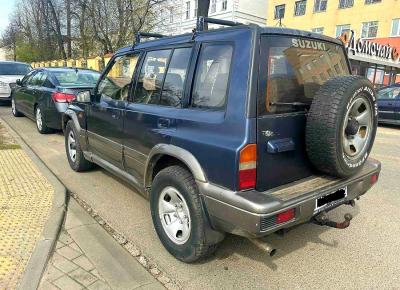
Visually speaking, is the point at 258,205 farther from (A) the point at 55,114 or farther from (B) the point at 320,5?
(B) the point at 320,5

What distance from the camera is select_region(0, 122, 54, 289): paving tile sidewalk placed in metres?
2.82

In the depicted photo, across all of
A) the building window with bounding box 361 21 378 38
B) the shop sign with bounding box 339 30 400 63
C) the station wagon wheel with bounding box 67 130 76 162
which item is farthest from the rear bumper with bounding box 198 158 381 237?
the building window with bounding box 361 21 378 38

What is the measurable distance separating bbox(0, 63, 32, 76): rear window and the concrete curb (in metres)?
10.2

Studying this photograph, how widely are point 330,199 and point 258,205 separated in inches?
32.2

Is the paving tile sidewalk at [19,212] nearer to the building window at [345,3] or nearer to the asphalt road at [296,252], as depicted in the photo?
the asphalt road at [296,252]

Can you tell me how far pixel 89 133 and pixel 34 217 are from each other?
1448mm

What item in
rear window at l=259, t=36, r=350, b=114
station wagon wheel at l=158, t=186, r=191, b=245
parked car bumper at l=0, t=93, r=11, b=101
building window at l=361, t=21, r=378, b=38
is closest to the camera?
rear window at l=259, t=36, r=350, b=114

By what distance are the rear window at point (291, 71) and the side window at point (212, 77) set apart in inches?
11.9

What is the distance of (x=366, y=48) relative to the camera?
1808 cm

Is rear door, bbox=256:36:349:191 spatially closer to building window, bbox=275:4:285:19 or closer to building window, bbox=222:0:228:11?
building window, bbox=275:4:285:19

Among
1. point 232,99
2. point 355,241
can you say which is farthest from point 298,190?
point 355,241

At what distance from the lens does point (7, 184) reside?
4.56m

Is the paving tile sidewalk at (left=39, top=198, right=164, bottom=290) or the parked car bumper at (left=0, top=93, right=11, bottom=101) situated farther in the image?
the parked car bumper at (left=0, top=93, right=11, bottom=101)

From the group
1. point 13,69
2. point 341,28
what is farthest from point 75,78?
point 341,28
